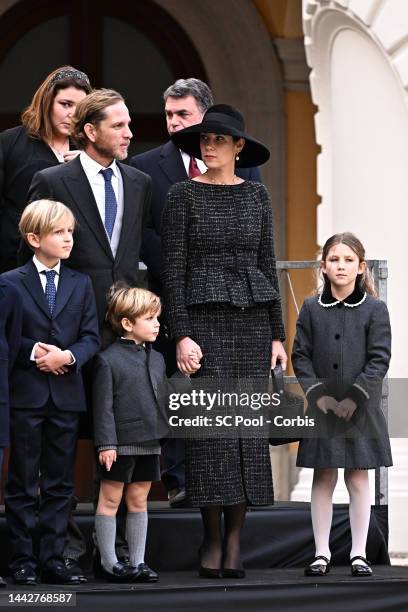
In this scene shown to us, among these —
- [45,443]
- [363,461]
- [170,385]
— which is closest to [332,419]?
[363,461]

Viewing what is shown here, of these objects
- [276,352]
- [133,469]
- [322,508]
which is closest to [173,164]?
[276,352]

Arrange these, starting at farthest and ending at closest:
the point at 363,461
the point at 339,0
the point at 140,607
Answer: the point at 339,0 < the point at 363,461 < the point at 140,607

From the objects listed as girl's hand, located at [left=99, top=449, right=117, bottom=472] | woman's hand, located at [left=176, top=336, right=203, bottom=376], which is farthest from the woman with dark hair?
girl's hand, located at [left=99, top=449, right=117, bottom=472]

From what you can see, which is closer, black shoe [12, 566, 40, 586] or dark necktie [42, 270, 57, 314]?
black shoe [12, 566, 40, 586]

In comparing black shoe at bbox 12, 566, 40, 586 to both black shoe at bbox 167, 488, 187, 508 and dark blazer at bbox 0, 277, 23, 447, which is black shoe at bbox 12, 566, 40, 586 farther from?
black shoe at bbox 167, 488, 187, 508

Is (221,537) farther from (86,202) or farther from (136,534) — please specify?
(86,202)

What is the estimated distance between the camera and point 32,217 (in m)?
6.80

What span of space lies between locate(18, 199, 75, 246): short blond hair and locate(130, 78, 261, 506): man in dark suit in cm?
77

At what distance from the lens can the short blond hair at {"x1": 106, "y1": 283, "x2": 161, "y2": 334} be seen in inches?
272

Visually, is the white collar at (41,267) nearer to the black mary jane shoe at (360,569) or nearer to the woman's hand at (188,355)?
the woman's hand at (188,355)

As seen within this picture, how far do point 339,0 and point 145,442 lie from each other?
3930 mm

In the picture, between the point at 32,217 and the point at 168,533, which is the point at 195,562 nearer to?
the point at 168,533

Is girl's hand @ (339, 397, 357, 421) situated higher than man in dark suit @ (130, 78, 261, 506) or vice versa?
man in dark suit @ (130, 78, 261, 506)

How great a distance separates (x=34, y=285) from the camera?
6.84 metres
